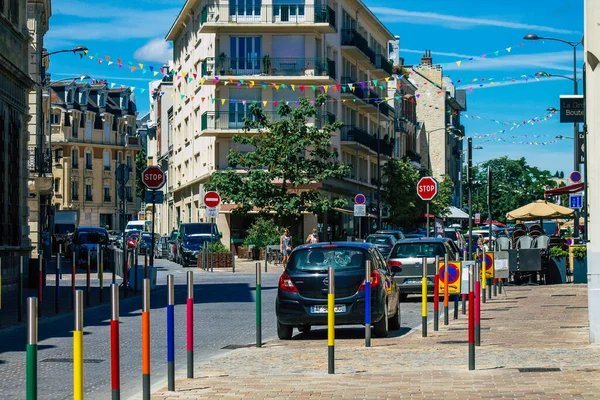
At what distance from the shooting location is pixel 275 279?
37.7 meters

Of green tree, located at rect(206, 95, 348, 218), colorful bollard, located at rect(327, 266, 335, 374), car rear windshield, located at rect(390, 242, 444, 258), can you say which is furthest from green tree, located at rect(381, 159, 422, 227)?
colorful bollard, located at rect(327, 266, 335, 374)

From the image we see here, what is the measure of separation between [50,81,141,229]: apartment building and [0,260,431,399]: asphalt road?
87436 mm

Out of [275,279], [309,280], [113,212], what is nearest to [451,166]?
[113,212]

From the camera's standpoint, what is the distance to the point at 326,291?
17047 millimetres

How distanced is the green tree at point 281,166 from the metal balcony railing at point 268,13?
29.3 ft

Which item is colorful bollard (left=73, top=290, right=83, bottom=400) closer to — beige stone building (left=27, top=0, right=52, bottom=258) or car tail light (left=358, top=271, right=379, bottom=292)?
car tail light (left=358, top=271, right=379, bottom=292)

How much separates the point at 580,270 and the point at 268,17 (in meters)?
36.3

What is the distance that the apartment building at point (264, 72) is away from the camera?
65438 millimetres

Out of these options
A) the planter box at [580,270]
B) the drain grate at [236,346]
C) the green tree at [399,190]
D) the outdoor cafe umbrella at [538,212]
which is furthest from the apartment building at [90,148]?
the drain grate at [236,346]

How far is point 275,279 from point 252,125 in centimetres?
2015

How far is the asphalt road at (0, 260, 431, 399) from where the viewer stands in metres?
12.1

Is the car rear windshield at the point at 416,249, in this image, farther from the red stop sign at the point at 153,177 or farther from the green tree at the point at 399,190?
the green tree at the point at 399,190

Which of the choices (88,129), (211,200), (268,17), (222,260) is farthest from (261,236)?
(88,129)

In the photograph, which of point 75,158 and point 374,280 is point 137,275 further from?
point 75,158
